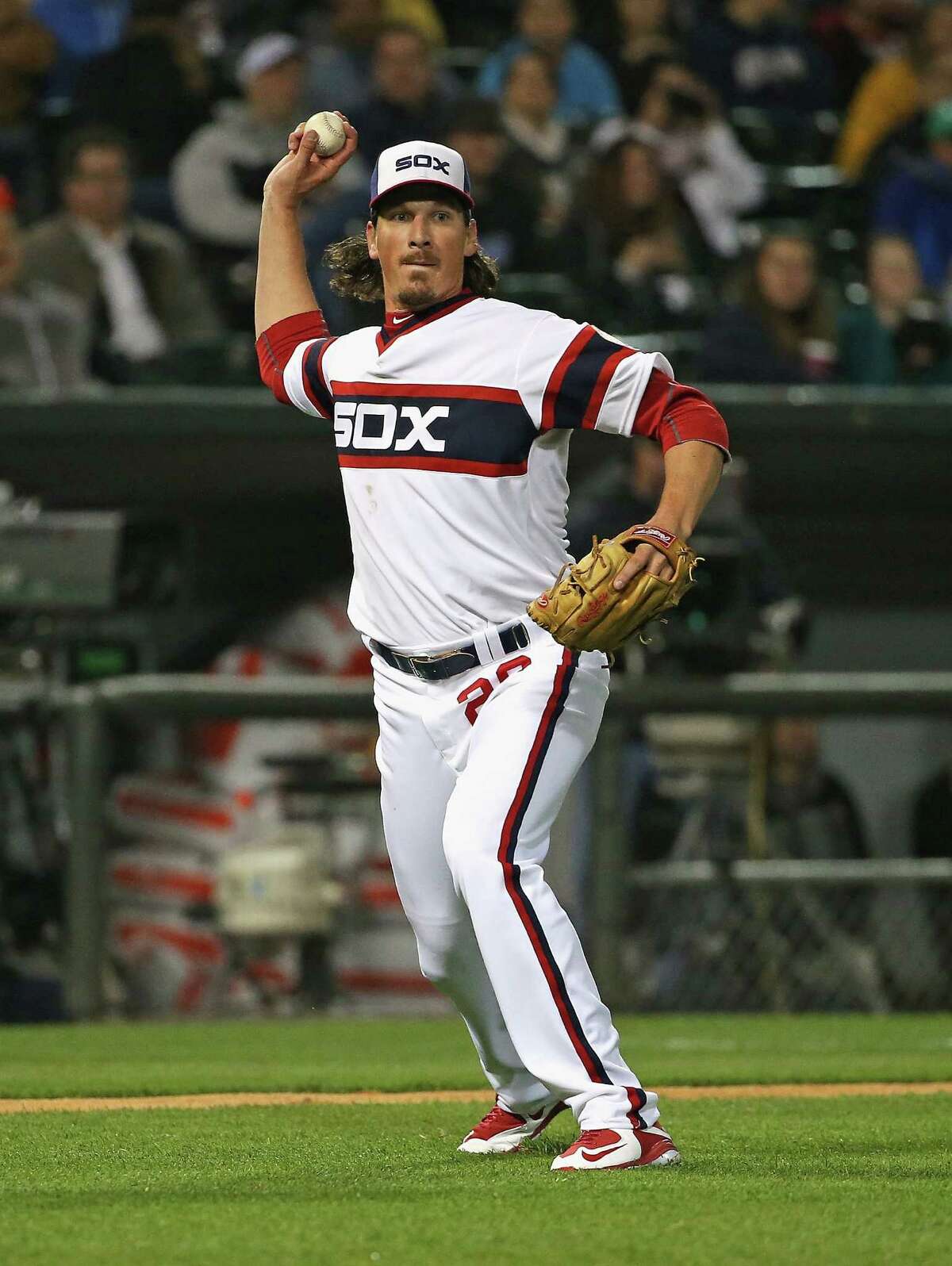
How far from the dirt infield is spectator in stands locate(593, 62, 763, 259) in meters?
5.83

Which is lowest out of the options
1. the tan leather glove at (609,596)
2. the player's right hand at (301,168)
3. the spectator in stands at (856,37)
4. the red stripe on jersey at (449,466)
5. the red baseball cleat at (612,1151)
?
the red baseball cleat at (612,1151)

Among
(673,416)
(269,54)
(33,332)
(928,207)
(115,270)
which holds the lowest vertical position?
(673,416)

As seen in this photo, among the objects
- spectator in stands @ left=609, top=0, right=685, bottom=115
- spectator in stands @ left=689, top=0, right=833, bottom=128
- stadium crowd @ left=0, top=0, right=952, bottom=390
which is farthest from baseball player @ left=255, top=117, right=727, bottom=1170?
spectator in stands @ left=689, top=0, right=833, bottom=128

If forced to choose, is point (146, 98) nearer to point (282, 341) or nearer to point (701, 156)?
point (701, 156)

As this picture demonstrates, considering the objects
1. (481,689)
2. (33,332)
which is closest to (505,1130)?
(481,689)

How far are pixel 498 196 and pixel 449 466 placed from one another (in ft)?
19.7

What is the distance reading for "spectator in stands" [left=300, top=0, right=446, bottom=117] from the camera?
10.4m

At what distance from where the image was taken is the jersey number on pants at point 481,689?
3674 mm

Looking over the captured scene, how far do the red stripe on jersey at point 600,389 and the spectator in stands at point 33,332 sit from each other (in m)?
5.02

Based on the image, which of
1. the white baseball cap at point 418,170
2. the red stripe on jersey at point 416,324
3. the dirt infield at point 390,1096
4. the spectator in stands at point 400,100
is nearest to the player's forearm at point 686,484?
the red stripe on jersey at point 416,324

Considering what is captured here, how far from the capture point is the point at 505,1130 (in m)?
3.88

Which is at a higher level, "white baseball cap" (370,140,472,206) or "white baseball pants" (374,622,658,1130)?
"white baseball cap" (370,140,472,206)

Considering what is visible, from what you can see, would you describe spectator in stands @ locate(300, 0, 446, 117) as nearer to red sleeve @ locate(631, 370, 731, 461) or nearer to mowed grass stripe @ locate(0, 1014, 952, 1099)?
mowed grass stripe @ locate(0, 1014, 952, 1099)

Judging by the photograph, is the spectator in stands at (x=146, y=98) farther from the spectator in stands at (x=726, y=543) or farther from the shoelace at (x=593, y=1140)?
the shoelace at (x=593, y=1140)
